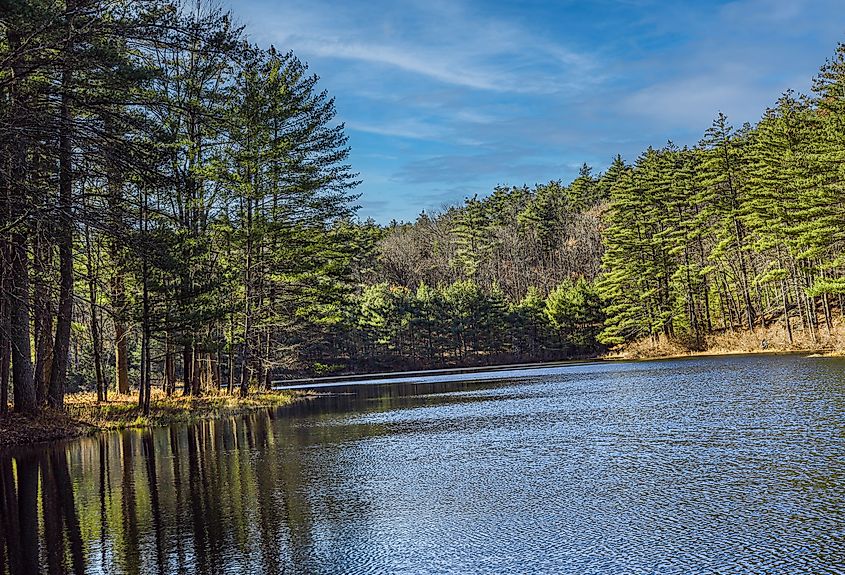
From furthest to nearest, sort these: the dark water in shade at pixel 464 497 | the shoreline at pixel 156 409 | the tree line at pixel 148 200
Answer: the shoreline at pixel 156 409 < the tree line at pixel 148 200 < the dark water in shade at pixel 464 497

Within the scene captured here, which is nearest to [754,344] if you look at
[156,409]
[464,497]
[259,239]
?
[259,239]

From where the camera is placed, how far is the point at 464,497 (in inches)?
424

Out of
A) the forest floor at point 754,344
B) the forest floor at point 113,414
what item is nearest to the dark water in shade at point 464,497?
the forest floor at point 113,414

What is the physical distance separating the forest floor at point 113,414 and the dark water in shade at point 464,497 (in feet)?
4.69

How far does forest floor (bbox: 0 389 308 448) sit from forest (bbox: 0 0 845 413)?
0.86 meters

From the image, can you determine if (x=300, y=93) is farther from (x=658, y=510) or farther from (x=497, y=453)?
(x=658, y=510)

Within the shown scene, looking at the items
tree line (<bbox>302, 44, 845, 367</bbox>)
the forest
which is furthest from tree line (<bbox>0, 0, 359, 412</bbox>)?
tree line (<bbox>302, 44, 845, 367</bbox>)

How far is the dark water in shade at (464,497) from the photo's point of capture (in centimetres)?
776

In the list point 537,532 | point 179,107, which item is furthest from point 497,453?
point 179,107

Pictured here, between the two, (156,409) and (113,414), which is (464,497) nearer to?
(113,414)

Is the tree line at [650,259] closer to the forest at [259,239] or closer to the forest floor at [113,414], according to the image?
the forest at [259,239]

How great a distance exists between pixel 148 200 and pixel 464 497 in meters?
19.1

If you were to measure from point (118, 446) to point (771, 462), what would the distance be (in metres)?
15.2

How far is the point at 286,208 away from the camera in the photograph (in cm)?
3641
